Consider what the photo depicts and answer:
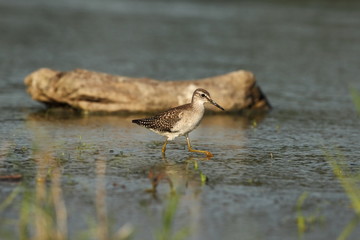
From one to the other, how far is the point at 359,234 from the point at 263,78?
13.0 meters

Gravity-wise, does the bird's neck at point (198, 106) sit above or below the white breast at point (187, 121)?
above

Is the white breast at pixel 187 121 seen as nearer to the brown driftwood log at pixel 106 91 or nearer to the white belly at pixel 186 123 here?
the white belly at pixel 186 123

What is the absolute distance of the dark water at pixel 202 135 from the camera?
8.23 meters

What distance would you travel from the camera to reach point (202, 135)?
516 inches

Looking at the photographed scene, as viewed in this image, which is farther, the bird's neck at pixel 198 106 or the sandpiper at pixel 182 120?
the bird's neck at pixel 198 106

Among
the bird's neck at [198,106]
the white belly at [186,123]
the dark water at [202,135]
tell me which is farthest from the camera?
the bird's neck at [198,106]

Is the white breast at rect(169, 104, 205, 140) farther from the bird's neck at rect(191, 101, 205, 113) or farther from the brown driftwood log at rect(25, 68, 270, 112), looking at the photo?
the brown driftwood log at rect(25, 68, 270, 112)

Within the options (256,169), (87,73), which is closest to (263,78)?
(87,73)

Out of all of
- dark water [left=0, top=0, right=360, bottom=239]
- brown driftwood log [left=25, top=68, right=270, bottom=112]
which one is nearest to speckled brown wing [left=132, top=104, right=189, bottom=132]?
dark water [left=0, top=0, right=360, bottom=239]

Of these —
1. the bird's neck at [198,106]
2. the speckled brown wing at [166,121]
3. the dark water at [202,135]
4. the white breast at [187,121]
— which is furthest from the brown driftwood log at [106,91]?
the white breast at [187,121]

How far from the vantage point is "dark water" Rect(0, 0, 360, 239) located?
823cm

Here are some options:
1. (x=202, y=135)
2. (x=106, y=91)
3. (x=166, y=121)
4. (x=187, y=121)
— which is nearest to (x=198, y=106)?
(x=187, y=121)

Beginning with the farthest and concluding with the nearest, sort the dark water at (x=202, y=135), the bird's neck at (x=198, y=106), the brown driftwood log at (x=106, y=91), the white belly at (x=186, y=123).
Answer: the brown driftwood log at (x=106, y=91) → the bird's neck at (x=198, y=106) → the white belly at (x=186, y=123) → the dark water at (x=202, y=135)

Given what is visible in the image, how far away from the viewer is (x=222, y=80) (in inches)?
607
